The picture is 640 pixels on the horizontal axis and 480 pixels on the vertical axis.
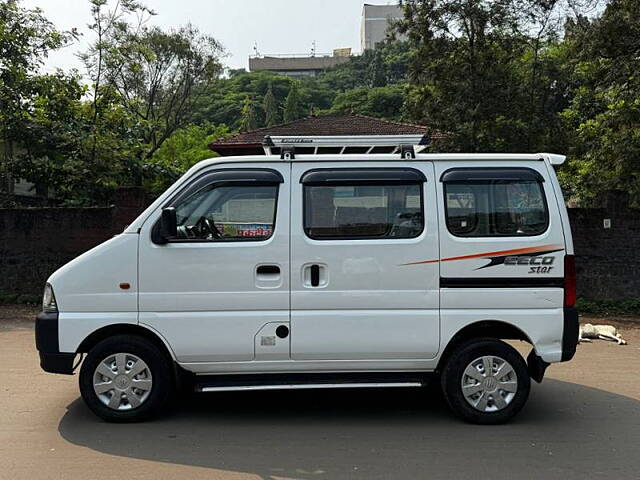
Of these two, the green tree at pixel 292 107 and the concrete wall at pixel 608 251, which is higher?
the green tree at pixel 292 107

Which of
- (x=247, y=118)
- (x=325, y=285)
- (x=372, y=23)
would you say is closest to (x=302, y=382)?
(x=325, y=285)

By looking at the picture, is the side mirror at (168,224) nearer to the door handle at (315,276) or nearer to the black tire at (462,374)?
the door handle at (315,276)

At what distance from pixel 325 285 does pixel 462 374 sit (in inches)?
55.2

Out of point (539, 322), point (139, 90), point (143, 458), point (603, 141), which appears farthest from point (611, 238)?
point (139, 90)

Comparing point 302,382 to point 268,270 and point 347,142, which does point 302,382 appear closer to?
point 268,270

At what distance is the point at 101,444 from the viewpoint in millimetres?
5457

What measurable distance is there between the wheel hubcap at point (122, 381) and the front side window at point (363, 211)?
6.14ft

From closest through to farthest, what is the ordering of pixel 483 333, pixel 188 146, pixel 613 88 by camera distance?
pixel 483 333
pixel 613 88
pixel 188 146

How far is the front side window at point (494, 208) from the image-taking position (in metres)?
5.99

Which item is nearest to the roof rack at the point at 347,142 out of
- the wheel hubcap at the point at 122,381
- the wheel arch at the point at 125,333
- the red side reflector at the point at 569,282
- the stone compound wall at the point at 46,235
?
the red side reflector at the point at 569,282

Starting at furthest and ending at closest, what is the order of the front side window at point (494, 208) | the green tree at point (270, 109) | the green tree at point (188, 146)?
1. the green tree at point (270, 109)
2. the green tree at point (188, 146)
3. the front side window at point (494, 208)

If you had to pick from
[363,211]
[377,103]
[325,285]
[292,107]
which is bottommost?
[325,285]

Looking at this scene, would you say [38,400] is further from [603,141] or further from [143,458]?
[603,141]

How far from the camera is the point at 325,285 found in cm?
586
